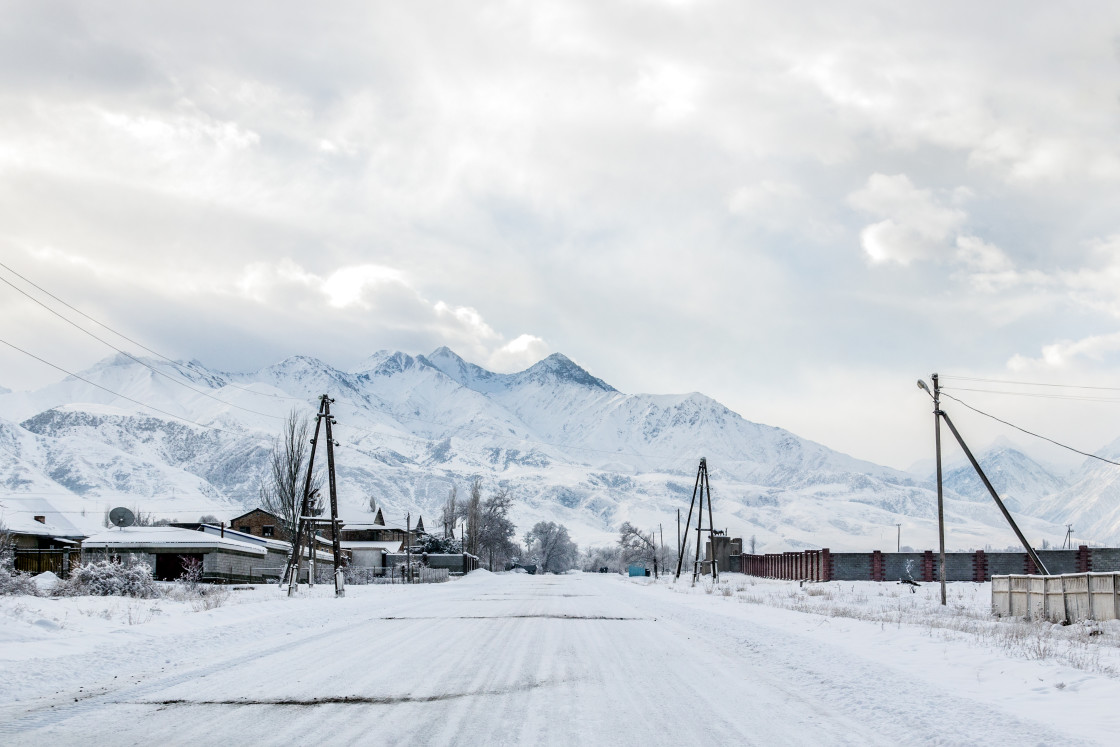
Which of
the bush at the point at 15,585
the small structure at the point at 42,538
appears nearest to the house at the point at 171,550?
the small structure at the point at 42,538

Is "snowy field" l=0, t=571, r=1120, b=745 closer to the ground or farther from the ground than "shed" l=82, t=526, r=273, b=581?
farther from the ground

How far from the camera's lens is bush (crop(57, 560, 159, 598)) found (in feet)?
88.6

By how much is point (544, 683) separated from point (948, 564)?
168 feet

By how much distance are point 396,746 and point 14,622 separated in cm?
1201

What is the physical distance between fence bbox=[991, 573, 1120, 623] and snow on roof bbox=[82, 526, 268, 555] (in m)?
40.8

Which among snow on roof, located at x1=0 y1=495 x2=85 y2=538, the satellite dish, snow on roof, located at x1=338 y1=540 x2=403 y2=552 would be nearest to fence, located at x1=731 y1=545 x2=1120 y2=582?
A: snow on roof, located at x1=338 y1=540 x2=403 y2=552

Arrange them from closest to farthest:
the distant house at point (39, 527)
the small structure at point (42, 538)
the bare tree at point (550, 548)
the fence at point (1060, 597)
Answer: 1. the fence at point (1060, 597)
2. the small structure at point (42, 538)
3. the distant house at point (39, 527)
4. the bare tree at point (550, 548)

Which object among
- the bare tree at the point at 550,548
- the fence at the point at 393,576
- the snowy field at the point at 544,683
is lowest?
the bare tree at the point at 550,548

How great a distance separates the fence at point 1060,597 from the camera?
19.6 meters

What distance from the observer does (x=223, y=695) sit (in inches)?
364

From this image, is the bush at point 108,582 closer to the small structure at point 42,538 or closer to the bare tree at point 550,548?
the small structure at point 42,538

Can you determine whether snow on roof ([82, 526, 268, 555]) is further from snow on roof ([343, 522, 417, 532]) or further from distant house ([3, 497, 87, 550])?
snow on roof ([343, 522, 417, 532])

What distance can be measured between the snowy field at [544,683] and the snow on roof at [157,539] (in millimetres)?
31351

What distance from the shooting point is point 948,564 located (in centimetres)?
5384
